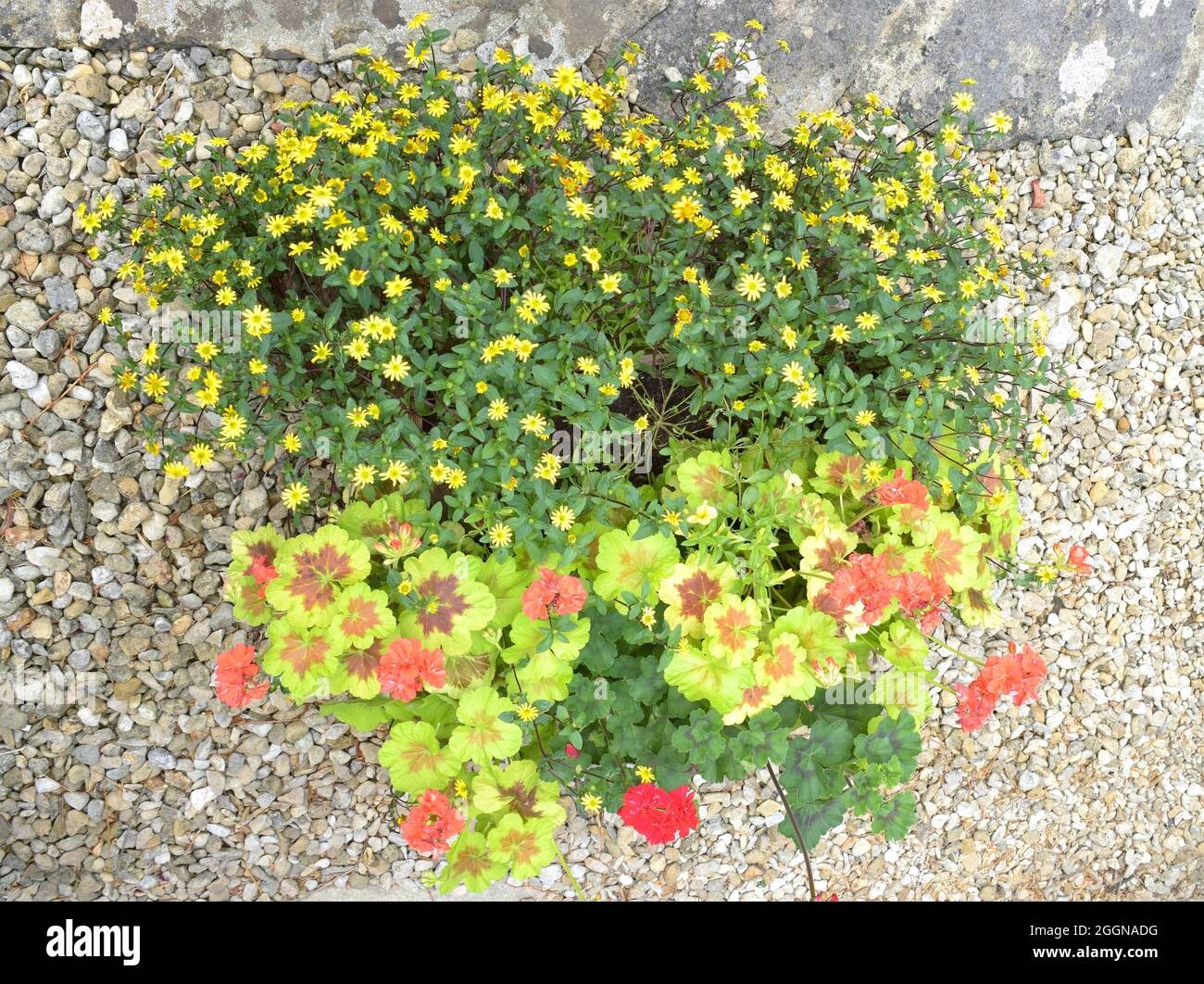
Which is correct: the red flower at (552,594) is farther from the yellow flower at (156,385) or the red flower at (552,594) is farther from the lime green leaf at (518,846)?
the yellow flower at (156,385)

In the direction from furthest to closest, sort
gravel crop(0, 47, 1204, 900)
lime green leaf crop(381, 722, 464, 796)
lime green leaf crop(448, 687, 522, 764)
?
1. gravel crop(0, 47, 1204, 900)
2. lime green leaf crop(381, 722, 464, 796)
3. lime green leaf crop(448, 687, 522, 764)

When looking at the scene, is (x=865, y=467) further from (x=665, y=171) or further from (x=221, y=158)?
(x=221, y=158)

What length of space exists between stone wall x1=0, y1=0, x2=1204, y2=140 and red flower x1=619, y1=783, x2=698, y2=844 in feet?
6.79

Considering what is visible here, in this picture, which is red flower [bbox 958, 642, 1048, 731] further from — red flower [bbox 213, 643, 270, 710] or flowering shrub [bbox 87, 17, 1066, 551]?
red flower [bbox 213, 643, 270, 710]

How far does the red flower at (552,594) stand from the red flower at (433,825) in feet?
1.57

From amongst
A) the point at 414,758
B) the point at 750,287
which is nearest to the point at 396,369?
the point at 750,287

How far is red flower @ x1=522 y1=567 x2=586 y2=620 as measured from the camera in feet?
6.17

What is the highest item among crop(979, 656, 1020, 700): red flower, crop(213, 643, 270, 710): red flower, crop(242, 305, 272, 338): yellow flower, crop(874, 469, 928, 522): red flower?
crop(242, 305, 272, 338): yellow flower

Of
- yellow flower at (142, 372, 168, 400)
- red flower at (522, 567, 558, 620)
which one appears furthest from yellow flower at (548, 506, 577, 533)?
yellow flower at (142, 372, 168, 400)

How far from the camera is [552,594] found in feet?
6.21

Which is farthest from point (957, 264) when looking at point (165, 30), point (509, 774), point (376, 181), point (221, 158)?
point (165, 30)

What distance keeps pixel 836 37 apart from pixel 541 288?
1.60 m

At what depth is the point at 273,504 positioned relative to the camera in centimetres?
241

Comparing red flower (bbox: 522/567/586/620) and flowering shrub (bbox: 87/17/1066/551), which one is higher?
flowering shrub (bbox: 87/17/1066/551)
